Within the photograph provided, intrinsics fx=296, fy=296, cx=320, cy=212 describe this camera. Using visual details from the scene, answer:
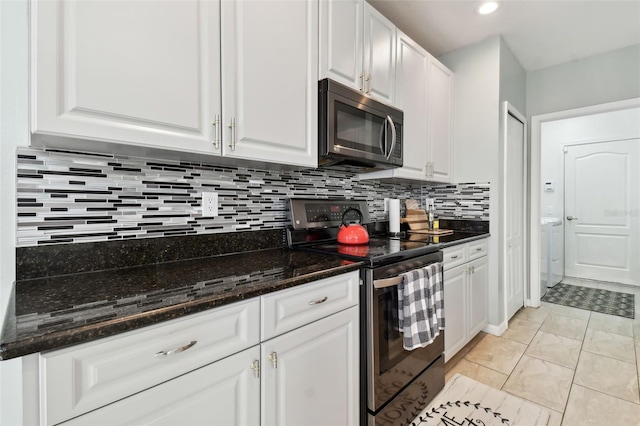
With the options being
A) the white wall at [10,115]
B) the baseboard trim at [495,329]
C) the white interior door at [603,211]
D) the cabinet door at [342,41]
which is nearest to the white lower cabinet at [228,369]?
the white wall at [10,115]

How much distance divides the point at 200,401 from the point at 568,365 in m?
2.53

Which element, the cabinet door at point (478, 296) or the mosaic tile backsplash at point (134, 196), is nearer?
the mosaic tile backsplash at point (134, 196)

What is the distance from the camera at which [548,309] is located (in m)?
3.19

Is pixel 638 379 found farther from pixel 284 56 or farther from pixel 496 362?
pixel 284 56

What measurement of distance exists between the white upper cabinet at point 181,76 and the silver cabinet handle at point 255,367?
0.78 m

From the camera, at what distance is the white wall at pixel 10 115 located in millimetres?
963

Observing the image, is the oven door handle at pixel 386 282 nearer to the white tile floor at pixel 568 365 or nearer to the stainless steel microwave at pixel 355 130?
the stainless steel microwave at pixel 355 130

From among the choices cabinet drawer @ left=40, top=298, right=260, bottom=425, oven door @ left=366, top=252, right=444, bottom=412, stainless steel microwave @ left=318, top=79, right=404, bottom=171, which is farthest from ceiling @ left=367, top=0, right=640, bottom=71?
cabinet drawer @ left=40, top=298, right=260, bottom=425

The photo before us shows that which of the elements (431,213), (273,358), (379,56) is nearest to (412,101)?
(379,56)

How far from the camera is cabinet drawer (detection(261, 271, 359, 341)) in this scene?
3.26 feet

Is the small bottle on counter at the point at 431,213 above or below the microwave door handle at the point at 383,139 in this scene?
below

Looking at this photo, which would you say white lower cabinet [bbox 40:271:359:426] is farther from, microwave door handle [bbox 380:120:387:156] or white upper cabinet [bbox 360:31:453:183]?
white upper cabinet [bbox 360:31:453:183]

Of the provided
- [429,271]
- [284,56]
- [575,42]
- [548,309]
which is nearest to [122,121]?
[284,56]

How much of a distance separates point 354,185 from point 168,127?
1494 mm
